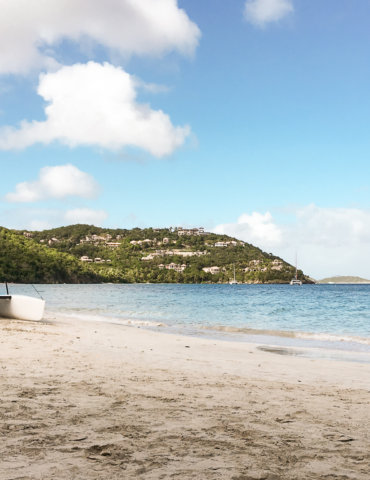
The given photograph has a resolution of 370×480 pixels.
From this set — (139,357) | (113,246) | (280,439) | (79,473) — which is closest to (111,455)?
(79,473)

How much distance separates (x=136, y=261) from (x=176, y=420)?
177400 mm

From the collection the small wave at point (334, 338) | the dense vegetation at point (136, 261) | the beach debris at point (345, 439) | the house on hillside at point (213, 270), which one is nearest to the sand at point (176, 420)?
the beach debris at point (345, 439)

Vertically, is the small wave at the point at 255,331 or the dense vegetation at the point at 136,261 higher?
the dense vegetation at the point at 136,261

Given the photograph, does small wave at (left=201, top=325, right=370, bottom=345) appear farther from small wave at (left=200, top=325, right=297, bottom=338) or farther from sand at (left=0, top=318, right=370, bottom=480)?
sand at (left=0, top=318, right=370, bottom=480)

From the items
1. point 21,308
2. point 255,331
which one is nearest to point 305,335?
point 255,331

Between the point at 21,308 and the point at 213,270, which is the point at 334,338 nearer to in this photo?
the point at 21,308

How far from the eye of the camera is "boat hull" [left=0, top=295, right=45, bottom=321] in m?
19.6

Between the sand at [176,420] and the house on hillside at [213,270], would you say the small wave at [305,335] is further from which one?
the house on hillside at [213,270]

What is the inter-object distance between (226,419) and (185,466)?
1.60 m

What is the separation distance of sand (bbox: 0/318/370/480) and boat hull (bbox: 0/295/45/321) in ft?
32.8

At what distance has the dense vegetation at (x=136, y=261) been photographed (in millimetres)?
139875

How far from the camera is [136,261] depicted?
181m

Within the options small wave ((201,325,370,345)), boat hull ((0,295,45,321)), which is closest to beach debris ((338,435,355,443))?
small wave ((201,325,370,345))

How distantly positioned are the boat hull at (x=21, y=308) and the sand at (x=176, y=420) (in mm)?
9999
